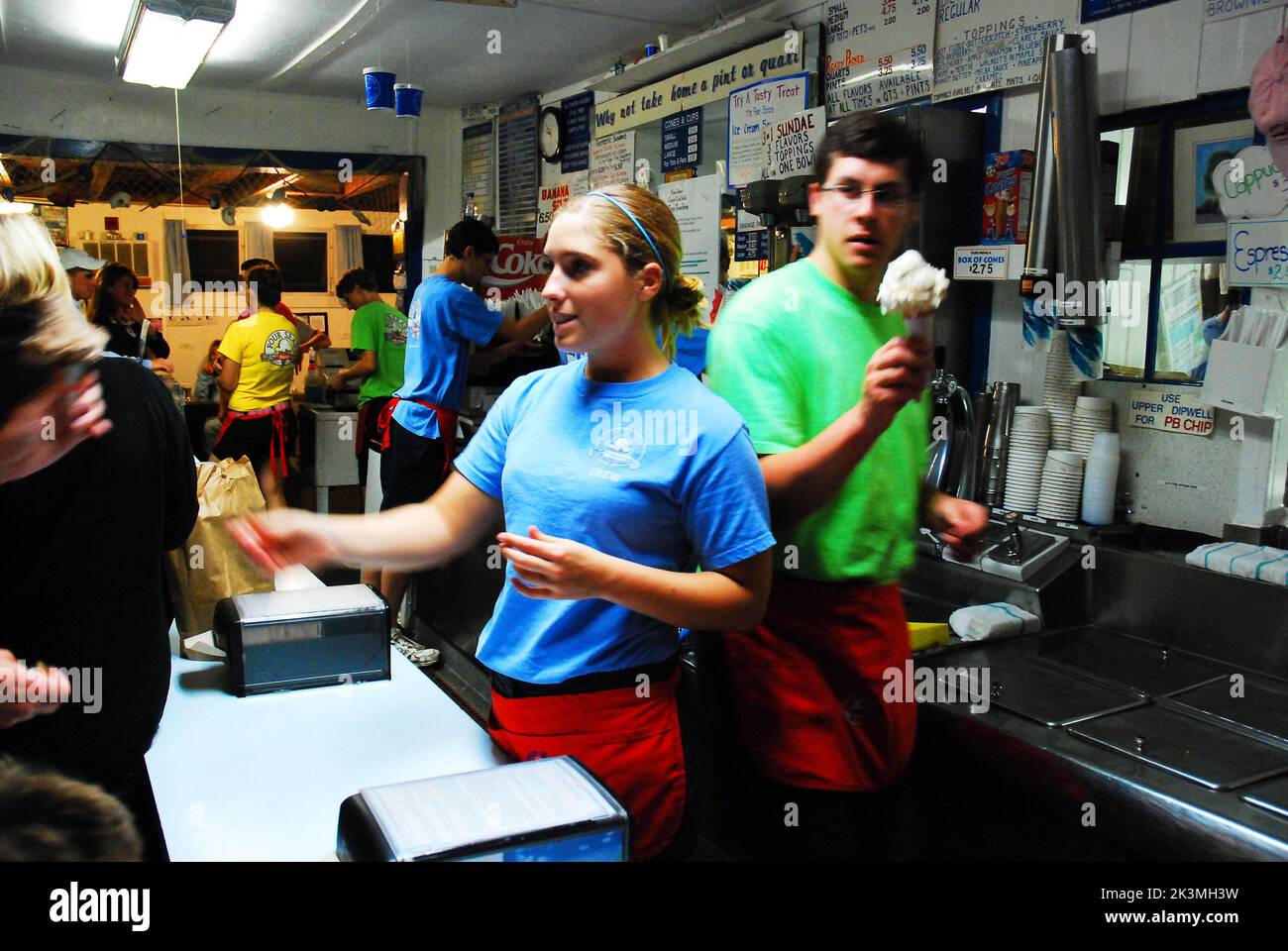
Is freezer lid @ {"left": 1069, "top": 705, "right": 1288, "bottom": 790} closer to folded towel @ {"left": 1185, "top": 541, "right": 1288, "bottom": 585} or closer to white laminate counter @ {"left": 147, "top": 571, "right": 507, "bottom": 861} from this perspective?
folded towel @ {"left": 1185, "top": 541, "right": 1288, "bottom": 585}

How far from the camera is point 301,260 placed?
480 inches

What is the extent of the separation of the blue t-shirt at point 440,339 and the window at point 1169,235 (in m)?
2.51

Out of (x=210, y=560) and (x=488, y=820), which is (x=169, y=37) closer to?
(x=210, y=560)

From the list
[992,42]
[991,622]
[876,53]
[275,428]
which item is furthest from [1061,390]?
[275,428]

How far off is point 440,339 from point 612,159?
2136 millimetres

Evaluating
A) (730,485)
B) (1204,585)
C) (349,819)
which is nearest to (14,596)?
(349,819)

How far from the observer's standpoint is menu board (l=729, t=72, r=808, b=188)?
4426 millimetres

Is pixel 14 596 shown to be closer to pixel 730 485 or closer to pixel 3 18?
pixel 730 485

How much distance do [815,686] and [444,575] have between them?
356 cm

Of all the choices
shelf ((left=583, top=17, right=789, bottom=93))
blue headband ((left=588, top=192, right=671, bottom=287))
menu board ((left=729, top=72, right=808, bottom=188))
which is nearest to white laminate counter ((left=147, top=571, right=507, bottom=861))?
blue headband ((left=588, top=192, right=671, bottom=287))

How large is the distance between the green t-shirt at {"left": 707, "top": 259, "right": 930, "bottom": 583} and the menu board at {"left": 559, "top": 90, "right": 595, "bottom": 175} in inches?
200

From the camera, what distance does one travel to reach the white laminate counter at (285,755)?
5.03ft
